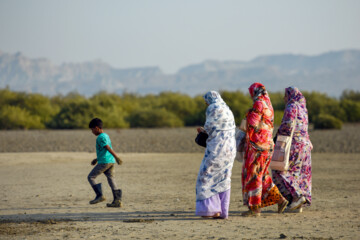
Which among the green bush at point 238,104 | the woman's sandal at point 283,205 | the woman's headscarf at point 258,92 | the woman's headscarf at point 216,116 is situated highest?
the green bush at point 238,104

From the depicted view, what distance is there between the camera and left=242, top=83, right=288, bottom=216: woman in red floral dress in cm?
970

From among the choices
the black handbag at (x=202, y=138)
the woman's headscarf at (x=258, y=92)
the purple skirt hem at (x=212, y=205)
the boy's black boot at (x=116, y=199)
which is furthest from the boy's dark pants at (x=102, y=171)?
the woman's headscarf at (x=258, y=92)

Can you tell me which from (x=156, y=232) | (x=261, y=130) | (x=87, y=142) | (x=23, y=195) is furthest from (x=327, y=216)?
(x=87, y=142)

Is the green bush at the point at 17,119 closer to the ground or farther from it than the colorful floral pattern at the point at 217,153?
farther from it

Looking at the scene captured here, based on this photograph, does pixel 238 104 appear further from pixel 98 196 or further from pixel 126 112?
pixel 98 196

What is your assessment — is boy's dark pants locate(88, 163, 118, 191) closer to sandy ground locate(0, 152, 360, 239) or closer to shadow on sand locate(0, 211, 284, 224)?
sandy ground locate(0, 152, 360, 239)

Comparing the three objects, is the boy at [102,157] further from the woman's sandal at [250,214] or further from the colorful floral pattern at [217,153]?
the woman's sandal at [250,214]

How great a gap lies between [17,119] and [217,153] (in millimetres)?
34533

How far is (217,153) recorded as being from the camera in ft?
31.3

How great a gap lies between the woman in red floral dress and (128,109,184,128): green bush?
3582cm

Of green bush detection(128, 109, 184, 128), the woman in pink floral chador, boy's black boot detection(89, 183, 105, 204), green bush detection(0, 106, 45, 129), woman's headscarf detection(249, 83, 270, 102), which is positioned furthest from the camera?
green bush detection(128, 109, 184, 128)

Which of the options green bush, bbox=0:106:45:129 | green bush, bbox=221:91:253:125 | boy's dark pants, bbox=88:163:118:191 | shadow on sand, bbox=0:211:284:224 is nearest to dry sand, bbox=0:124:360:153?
green bush, bbox=0:106:45:129

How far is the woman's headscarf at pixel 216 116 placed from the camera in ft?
31.6

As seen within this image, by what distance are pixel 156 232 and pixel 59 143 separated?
72.2 feet
